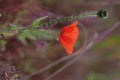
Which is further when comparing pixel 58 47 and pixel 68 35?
pixel 58 47

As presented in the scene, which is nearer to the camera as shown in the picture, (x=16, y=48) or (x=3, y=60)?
(x=3, y=60)

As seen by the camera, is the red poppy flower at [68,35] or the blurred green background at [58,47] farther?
the blurred green background at [58,47]

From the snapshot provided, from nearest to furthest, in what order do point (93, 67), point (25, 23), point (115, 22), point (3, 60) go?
point (3, 60), point (25, 23), point (115, 22), point (93, 67)

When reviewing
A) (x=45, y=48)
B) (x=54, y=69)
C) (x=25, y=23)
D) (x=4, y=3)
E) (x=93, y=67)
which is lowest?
(x=93, y=67)

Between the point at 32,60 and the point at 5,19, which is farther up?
the point at 5,19

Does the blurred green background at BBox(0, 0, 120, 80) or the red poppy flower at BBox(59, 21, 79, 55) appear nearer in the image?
the red poppy flower at BBox(59, 21, 79, 55)

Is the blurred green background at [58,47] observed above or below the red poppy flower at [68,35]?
below

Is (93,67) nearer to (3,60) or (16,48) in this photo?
(16,48)

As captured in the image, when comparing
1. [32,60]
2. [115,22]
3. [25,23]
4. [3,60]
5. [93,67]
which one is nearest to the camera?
[3,60]

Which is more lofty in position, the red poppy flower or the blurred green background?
the red poppy flower

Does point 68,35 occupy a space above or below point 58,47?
above

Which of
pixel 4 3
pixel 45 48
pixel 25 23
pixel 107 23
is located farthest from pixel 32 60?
pixel 107 23
